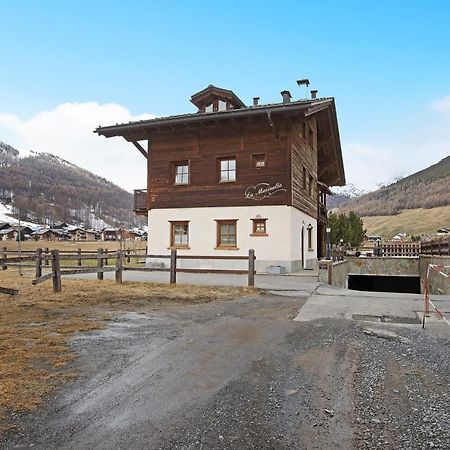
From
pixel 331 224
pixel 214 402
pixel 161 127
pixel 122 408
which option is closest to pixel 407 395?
pixel 214 402

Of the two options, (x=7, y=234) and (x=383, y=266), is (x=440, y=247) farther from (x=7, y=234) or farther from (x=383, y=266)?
→ (x=7, y=234)

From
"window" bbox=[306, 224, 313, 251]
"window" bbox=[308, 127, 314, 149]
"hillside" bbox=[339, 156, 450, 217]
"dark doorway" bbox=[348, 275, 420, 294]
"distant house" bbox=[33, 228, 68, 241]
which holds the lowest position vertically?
"dark doorway" bbox=[348, 275, 420, 294]

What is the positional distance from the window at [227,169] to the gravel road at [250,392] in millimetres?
13890

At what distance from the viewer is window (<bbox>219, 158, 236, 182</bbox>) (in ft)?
66.4

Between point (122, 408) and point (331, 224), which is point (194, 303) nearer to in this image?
point (122, 408)

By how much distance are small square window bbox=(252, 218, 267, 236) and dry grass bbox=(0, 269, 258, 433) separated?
735 cm

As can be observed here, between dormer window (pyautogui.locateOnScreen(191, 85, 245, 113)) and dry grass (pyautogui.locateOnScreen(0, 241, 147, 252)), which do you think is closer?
dormer window (pyautogui.locateOnScreen(191, 85, 245, 113))

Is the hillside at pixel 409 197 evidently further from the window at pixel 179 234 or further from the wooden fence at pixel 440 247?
the window at pixel 179 234

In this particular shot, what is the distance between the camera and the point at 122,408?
150 inches

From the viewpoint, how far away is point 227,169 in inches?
803

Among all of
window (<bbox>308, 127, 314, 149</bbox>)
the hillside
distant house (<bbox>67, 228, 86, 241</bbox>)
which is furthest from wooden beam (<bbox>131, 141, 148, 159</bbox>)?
the hillside

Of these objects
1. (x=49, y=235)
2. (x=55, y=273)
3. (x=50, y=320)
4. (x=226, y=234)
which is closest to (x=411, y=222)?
(x=49, y=235)

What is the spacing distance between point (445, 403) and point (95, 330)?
5.06 metres

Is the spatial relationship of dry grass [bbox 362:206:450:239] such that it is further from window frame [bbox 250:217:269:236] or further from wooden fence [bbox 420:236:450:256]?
window frame [bbox 250:217:269:236]
